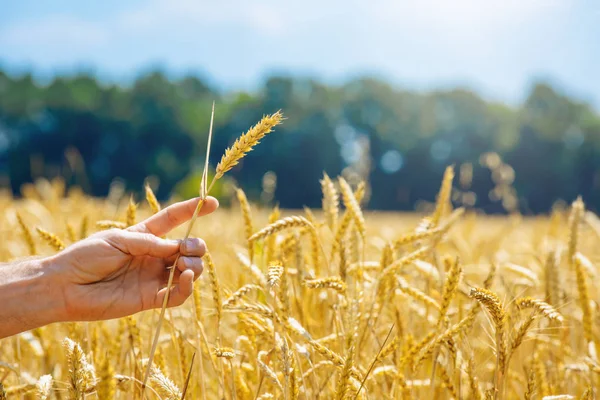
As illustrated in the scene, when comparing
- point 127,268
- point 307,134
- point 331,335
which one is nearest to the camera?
point 127,268

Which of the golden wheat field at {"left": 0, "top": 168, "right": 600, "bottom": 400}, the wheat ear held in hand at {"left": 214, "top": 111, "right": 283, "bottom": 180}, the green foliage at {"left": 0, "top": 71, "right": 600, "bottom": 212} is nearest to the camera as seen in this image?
the wheat ear held in hand at {"left": 214, "top": 111, "right": 283, "bottom": 180}

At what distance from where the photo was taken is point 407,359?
4.47ft

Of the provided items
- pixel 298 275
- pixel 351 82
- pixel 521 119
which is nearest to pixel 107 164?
pixel 351 82

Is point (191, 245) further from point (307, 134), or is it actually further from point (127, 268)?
point (307, 134)

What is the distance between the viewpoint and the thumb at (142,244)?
127 centimetres

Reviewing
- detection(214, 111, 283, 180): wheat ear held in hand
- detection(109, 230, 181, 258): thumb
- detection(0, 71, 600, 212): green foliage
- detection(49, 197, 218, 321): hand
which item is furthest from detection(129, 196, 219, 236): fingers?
detection(0, 71, 600, 212): green foliage

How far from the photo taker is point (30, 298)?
1318 millimetres

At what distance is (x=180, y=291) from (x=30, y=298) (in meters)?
0.35

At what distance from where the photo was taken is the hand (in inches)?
50.3

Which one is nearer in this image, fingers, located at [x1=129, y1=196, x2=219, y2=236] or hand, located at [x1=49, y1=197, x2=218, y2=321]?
hand, located at [x1=49, y1=197, x2=218, y2=321]

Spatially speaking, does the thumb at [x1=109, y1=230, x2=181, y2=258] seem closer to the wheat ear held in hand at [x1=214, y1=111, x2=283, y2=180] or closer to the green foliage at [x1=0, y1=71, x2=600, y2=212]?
the wheat ear held in hand at [x1=214, y1=111, x2=283, y2=180]

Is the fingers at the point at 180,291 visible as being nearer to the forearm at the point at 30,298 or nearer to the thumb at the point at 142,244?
the thumb at the point at 142,244

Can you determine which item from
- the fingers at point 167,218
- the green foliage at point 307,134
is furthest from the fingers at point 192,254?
the green foliage at point 307,134

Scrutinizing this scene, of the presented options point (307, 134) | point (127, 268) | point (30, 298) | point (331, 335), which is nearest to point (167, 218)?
point (127, 268)
